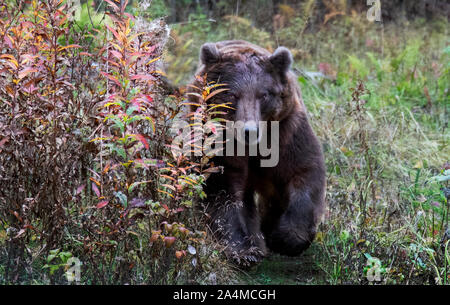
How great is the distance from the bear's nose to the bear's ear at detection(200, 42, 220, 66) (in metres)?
0.84

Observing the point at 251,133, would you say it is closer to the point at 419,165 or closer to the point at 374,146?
the point at 419,165

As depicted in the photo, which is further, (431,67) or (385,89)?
(431,67)

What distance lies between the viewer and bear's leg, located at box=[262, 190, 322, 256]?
17.9 feet

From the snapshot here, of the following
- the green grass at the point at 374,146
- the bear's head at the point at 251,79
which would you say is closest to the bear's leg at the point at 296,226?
the green grass at the point at 374,146

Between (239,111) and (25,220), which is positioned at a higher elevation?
(239,111)

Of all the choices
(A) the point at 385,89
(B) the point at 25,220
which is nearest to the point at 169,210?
(B) the point at 25,220

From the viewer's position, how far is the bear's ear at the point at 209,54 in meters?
5.43

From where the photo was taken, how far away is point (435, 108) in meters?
9.13

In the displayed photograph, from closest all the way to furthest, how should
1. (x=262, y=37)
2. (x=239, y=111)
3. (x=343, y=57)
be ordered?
(x=239, y=111), (x=262, y=37), (x=343, y=57)

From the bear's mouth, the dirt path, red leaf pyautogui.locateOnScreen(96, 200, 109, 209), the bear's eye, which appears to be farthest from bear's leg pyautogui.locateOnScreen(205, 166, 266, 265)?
red leaf pyautogui.locateOnScreen(96, 200, 109, 209)

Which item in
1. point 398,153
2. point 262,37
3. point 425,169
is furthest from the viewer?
point 262,37

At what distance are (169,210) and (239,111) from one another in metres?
1.36

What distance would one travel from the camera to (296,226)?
5.49 m

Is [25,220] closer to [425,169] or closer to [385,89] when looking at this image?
A: [425,169]
